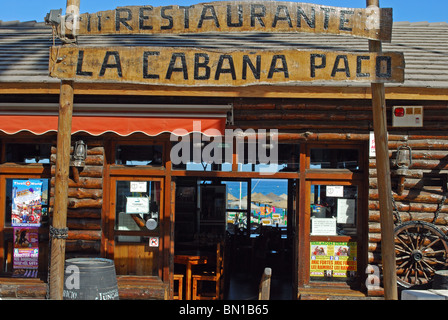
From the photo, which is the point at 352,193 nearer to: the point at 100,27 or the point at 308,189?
the point at 308,189

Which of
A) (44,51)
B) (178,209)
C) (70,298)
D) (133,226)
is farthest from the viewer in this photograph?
(178,209)

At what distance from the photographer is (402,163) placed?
21.7 ft

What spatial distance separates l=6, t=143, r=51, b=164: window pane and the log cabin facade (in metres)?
0.02

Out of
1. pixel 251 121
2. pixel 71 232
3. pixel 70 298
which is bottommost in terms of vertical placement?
pixel 70 298

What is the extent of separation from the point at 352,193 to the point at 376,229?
634 millimetres

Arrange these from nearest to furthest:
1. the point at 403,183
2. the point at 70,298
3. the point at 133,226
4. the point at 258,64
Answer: the point at 258,64 → the point at 70,298 → the point at 403,183 → the point at 133,226

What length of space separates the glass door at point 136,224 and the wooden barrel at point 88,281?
1957 mm

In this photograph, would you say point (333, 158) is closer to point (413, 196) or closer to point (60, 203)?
point (413, 196)

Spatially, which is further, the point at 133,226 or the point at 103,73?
the point at 133,226

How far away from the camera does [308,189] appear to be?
6.98 metres

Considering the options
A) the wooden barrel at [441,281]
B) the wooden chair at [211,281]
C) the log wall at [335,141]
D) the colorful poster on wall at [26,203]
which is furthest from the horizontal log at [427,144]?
the colorful poster on wall at [26,203]

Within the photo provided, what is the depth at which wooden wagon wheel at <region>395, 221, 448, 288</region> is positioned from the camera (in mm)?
6609

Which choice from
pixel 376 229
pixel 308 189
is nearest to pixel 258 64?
pixel 308 189

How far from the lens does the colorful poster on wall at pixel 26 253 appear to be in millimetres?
7047
